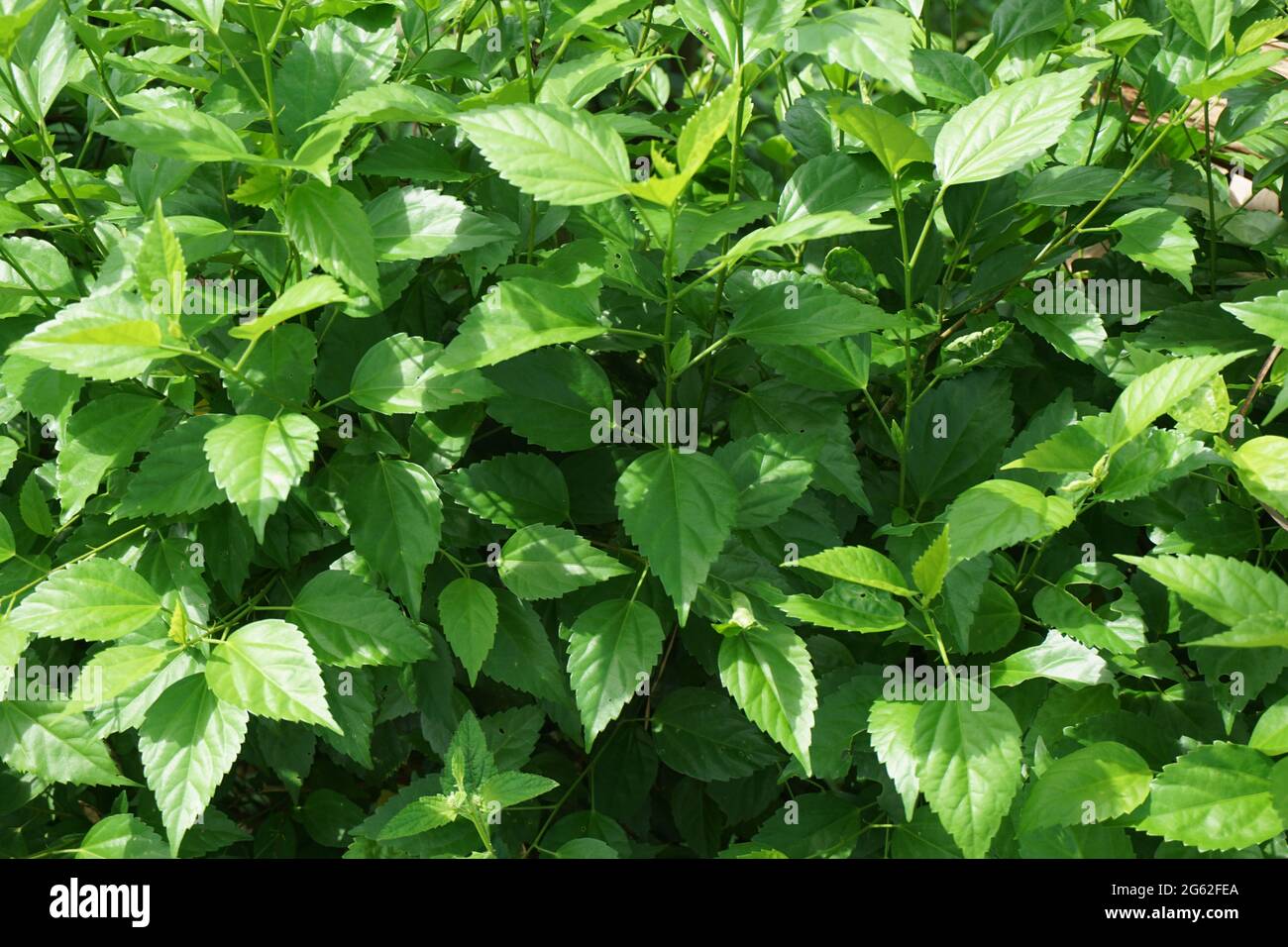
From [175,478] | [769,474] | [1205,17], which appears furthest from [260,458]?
[1205,17]

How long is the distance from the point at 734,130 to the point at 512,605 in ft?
1.91

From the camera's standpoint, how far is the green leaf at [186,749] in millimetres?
1153

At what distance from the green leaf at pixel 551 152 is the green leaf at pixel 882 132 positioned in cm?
25

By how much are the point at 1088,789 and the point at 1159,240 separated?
2.14ft

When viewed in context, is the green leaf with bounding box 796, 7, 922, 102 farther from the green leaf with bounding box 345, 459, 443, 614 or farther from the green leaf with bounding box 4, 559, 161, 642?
the green leaf with bounding box 4, 559, 161, 642

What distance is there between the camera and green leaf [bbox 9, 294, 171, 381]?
1.06 metres

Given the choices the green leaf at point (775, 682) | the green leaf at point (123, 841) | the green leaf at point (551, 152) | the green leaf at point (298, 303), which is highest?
the green leaf at point (551, 152)

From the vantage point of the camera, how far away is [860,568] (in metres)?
1.20

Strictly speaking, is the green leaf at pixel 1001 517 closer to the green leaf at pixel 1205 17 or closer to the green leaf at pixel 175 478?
the green leaf at pixel 1205 17

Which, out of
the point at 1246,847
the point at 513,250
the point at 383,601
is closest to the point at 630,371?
the point at 513,250

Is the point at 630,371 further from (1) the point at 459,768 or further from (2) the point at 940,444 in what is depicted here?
(1) the point at 459,768

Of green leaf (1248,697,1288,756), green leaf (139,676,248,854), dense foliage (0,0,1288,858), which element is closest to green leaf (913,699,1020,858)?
dense foliage (0,0,1288,858)

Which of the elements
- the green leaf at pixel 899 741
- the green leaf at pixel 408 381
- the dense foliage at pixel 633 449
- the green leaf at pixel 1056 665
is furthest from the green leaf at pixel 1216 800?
the green leaf at pixel 408 381

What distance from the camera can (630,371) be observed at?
1525mm
